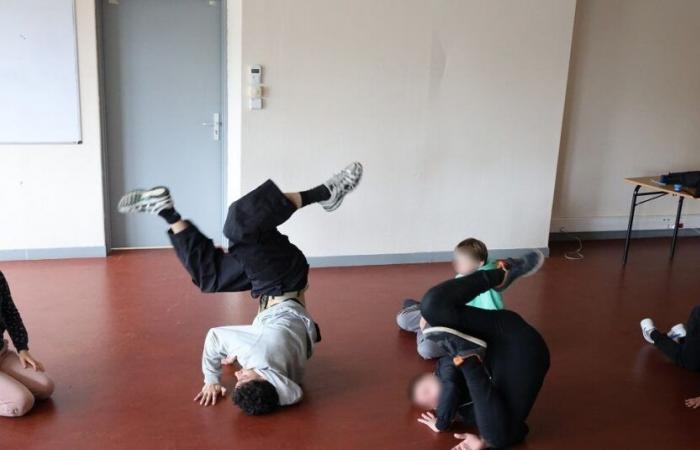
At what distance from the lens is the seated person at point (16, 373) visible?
9.65 feet

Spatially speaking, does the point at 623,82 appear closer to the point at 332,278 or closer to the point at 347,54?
the point at 347,54

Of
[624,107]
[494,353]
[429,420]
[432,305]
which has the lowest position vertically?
[429,420]

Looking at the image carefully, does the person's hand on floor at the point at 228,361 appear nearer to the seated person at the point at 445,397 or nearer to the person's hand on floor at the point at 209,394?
the person's hand on floor at the point at 209,394

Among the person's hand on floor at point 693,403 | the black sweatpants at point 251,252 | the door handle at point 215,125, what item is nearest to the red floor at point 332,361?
the person's hand on floor at point 693,403

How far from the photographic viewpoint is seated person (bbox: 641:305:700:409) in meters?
3.68

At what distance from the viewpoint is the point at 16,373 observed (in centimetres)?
304

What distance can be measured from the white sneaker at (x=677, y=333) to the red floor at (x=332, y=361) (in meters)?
0.20

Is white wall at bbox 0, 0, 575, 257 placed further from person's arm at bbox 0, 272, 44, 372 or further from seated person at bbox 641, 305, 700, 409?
person's arm at bbox 0, 272, 44, 372

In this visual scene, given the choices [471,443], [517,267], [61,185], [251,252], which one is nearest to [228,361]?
[251,252]

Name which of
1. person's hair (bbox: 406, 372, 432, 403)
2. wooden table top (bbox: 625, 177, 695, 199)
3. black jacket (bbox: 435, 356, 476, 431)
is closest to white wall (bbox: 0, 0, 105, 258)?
person's hair (bbox: 406, 372, 432, 403)

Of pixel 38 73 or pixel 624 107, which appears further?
pixel 624 107

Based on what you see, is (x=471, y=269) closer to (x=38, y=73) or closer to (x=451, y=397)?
(x=451, y=397)

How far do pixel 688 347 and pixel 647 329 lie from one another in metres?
0.37

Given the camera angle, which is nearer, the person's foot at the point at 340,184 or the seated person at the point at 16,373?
the seated person at the point at 16,373
